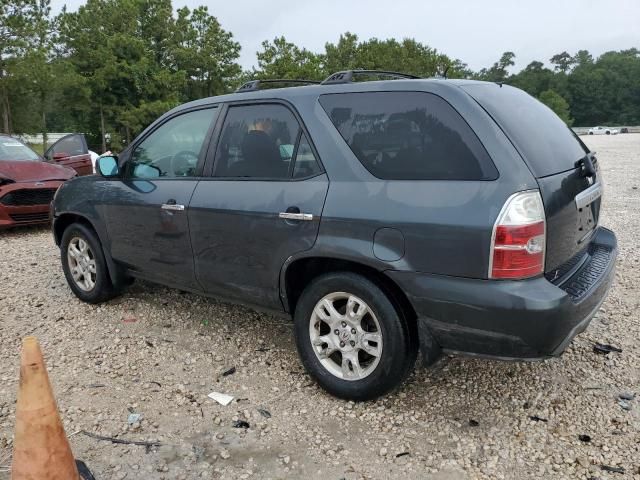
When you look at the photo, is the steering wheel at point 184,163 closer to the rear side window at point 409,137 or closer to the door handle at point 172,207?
the door handle at point 172,207

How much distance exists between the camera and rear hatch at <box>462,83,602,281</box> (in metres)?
2.68

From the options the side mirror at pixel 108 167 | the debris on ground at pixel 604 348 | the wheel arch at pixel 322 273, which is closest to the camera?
the wheel arch at pixel 322 273

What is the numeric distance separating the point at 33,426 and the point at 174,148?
7.72ft

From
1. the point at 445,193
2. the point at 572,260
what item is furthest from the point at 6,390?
the point at 572,260

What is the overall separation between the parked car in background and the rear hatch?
31.9 ft

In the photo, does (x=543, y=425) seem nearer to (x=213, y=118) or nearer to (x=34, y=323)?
(x=213, y=118)

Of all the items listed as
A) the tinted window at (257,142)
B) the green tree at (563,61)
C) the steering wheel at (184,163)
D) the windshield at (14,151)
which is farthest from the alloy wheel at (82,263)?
the green tree at (563,61)

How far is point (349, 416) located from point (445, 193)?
135cm

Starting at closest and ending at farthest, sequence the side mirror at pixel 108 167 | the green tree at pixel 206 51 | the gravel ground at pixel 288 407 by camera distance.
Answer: the gravel ground at pixel 288 407, the side mirror at pixel 108 167, the green tree at pixel 206 51

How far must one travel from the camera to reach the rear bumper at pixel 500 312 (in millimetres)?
2541

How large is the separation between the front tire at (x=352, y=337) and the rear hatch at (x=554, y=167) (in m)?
0.84

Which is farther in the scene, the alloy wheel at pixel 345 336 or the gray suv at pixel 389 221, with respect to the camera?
the alloy wheel at pixel 345 336

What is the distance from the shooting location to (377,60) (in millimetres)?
44375

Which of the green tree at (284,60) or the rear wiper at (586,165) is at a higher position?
the green tree at (284,60)
